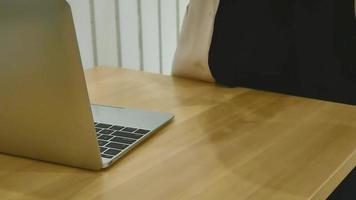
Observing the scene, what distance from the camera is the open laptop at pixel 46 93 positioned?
706 millimetres

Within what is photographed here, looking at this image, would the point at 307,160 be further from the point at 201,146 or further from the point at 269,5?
the point at 269,5

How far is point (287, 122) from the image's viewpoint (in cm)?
94

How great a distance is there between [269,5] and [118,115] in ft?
1.40

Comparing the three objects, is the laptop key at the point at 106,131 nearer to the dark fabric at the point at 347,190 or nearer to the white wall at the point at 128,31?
the dark fabric at the point at 347,190

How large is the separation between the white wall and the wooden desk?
19.8 inches

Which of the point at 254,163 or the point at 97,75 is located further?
the point at 97,75

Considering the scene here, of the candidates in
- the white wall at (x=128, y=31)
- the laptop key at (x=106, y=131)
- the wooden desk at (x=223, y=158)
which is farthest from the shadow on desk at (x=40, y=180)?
the white wall at (x=128, y=31)

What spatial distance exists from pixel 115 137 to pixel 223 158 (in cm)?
18

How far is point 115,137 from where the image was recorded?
0.88 m

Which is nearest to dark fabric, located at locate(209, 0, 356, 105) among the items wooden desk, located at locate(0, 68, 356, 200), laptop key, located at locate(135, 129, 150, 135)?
wooden desk, located at locate(0, 68, 356, 200)

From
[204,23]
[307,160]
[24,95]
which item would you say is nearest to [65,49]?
[24,95]

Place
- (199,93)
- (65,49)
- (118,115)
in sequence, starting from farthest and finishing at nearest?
(199,93) < (118,115) < (65,49)

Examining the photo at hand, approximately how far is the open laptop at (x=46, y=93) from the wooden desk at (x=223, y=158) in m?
0.02

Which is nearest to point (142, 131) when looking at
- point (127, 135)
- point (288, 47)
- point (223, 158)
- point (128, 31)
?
point (127, 135)
